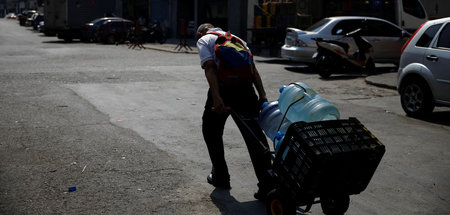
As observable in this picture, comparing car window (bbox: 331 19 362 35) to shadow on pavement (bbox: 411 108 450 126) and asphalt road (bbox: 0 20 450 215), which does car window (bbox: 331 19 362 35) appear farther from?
shadow on pavement (bbox: 411 108 450 126)

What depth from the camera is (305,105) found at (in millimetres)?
4270

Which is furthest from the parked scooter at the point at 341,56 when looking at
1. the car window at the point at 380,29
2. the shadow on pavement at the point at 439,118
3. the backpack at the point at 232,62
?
the backpack at the point at 232,62

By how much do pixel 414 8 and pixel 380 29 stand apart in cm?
614

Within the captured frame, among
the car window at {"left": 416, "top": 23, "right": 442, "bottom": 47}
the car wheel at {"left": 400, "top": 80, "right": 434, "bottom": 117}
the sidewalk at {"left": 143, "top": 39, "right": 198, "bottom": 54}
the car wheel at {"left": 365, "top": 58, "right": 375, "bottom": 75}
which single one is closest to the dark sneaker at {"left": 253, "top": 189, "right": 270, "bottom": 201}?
the car wheel at {"left": 400, "top": 80, "right": 434, "bottom": 117}

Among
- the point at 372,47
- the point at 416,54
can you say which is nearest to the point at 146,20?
the point at 372,47

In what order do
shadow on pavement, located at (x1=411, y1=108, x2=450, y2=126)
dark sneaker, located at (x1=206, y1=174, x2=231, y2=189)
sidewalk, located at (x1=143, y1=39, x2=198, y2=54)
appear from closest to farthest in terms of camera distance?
dark sneaker, located at (x1=206, y1=174, x2=231, y2=189), shadow on pavement, located at (x1=411, y1=108, x2=450, y2=126), sidewalk, located at (x1=143, y1=39, x2=198, y2=54)

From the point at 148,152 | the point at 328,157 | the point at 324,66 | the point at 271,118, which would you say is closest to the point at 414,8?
the point at 324,66

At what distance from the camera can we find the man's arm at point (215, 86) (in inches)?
179

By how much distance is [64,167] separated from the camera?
579cm

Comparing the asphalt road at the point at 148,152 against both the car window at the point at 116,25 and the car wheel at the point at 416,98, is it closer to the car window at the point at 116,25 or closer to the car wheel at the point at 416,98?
the car wheel at the point at 416,98

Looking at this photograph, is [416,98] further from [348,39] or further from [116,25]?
[116,25]

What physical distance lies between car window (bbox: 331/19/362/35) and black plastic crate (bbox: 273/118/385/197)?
13.0 metres

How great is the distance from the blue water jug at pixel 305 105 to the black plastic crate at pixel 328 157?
0.35m

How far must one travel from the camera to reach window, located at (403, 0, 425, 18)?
22172 millimetres
